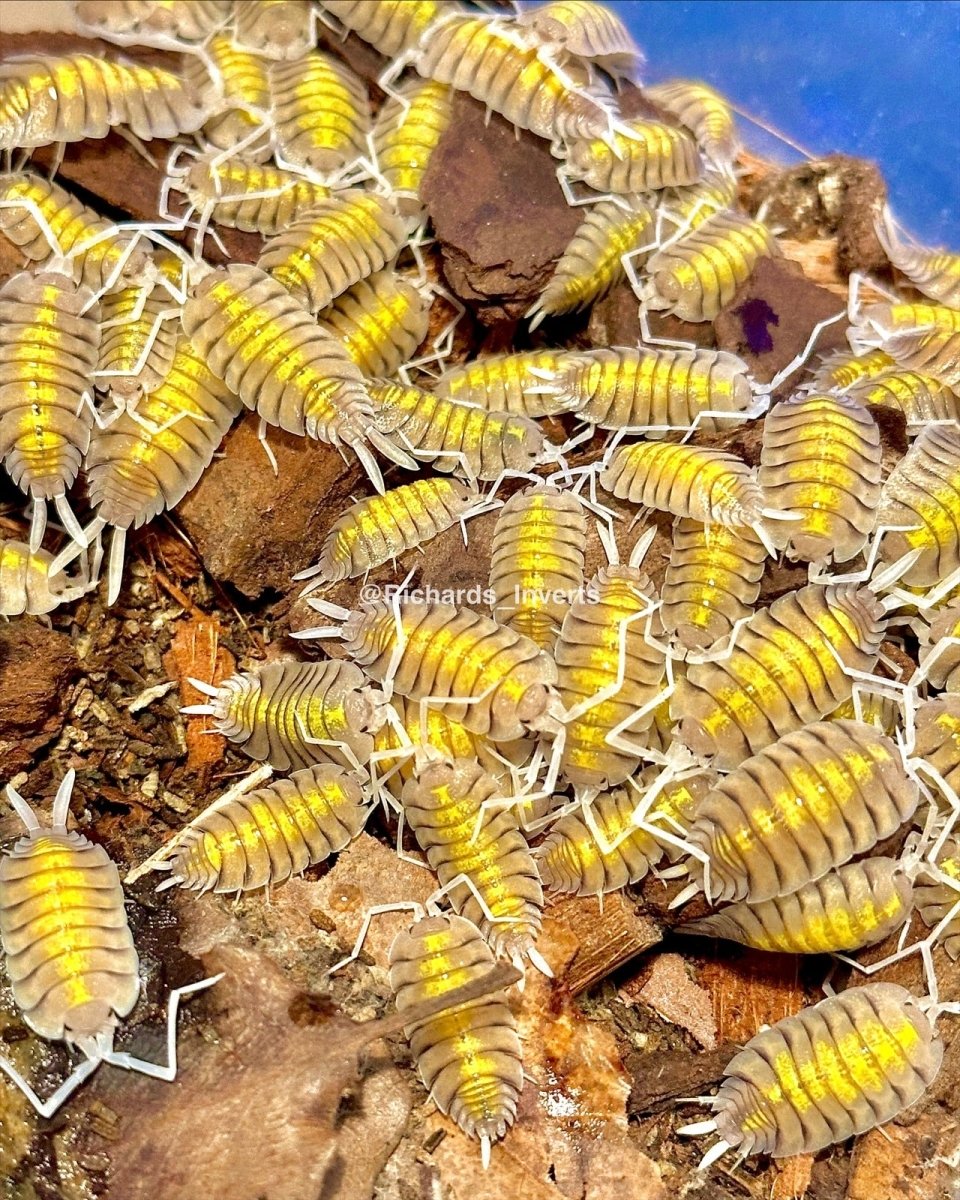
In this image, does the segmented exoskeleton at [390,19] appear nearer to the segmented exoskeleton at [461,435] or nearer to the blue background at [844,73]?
the blue background at [844,73]

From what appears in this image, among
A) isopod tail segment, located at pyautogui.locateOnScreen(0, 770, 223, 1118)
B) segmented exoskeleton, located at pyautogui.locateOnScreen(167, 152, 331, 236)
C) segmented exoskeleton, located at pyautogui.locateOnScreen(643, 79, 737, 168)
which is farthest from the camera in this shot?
segmented exoskeleton, located at pyautogui.locateOnScreen(643, 79, 737, 168)

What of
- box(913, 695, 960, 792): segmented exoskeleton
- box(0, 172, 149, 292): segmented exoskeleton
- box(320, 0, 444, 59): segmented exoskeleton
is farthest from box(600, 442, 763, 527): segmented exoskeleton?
box(320, 0, 444, 59): segmented exoskeleton

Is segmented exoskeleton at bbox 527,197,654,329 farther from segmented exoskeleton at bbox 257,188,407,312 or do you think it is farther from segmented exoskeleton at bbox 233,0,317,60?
segmented exoskeleton at bbox 233,0,317,60

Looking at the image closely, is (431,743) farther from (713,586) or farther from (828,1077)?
(828,1077)

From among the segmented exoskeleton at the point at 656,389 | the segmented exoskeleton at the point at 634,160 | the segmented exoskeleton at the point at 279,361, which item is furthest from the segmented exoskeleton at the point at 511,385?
the segmented exoskeleton at the point at 634,160

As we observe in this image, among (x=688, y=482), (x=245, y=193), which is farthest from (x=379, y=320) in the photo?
(x=688, y=482)
